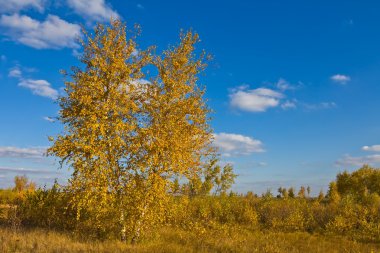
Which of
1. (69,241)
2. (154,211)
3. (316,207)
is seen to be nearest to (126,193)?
(154,211)

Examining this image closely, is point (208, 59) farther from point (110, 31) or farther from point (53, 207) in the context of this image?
point (53, 207)

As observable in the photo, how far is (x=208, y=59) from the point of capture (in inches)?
781

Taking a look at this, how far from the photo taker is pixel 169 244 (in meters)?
17.8

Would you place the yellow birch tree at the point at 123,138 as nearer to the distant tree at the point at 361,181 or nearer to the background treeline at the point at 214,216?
the background treeline at the point at 214,216

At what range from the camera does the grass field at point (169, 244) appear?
15.3 m

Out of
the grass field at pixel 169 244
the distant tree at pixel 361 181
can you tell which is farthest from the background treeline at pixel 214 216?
the distant tree at pixel 361 181

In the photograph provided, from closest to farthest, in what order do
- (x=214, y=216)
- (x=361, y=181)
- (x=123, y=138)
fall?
1. (x=123, y=138)
2. (x=214, y=216)
3. (x=361, y=181)

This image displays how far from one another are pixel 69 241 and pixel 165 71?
9316 millimetres

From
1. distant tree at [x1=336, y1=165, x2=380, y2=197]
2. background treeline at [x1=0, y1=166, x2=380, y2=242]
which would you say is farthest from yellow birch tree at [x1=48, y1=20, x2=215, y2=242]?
distant tree at [x1=336, y1=165, x2=380, y2=197]

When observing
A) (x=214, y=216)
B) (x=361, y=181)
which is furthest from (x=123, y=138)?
(x=361, y=181)

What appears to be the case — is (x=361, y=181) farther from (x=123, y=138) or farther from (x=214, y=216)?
(x=123, y=138)

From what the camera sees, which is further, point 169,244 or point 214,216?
point 214,216

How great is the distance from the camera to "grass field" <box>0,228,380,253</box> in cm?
1527

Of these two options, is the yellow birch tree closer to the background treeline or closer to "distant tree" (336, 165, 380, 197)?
the background treeline
